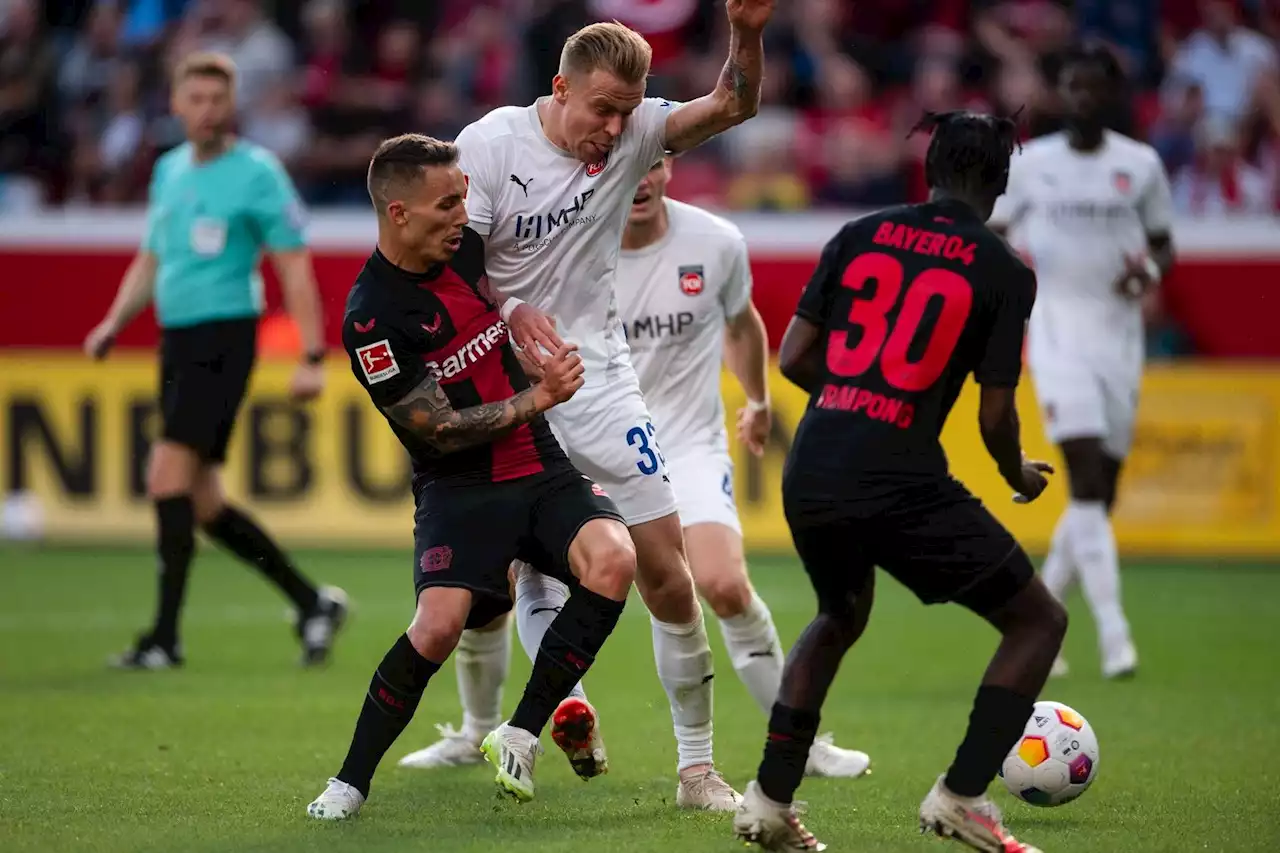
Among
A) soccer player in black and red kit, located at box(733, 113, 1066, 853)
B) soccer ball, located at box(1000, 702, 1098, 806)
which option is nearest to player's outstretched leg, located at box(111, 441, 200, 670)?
soccer ball, located at box(1000, 702, 1098, 806)

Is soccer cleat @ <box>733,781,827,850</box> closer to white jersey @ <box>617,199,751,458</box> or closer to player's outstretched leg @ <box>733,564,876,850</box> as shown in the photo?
player's outstretched leg @ <box>733,564,876,850</box>

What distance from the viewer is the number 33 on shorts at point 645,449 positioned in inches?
245

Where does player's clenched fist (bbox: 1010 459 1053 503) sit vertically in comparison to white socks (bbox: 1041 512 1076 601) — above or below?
above

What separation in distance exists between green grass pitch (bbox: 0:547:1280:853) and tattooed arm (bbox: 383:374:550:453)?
1155 mm

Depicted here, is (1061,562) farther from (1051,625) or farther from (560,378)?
(560,378)

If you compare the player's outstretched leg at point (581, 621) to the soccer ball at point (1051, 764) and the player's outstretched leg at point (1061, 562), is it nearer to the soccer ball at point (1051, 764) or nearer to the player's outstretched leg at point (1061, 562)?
the soccer ball at point (1051, 764)

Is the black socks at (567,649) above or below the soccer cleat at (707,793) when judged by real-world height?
above

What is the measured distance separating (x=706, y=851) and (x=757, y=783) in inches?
9.5

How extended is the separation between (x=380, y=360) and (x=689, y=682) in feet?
5.08

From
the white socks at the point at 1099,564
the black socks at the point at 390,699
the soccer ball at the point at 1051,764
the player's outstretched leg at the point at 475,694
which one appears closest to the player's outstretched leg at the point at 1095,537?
the white socks at the point at 1099,564

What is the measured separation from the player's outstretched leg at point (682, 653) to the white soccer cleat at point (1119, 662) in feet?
11.5

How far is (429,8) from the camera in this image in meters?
18.5

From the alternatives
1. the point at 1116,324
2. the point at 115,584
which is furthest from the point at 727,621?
the point at 115,584

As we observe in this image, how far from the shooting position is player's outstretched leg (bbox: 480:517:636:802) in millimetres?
5727
